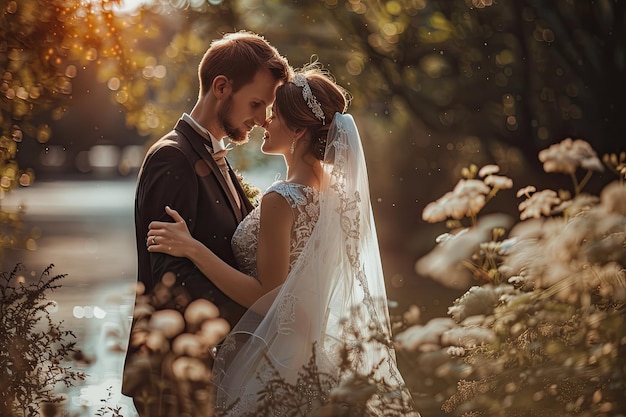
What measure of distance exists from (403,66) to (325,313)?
5.36m

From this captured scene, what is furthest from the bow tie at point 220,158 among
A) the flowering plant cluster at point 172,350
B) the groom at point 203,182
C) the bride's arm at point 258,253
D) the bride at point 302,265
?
the flowering plant cluster at point 172,350

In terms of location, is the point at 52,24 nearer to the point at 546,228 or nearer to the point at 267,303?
the point at 267,303

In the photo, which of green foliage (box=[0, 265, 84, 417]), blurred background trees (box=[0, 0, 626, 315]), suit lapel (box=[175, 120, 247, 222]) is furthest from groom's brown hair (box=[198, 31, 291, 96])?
green foliage (box=[0, 265, 84, 417])

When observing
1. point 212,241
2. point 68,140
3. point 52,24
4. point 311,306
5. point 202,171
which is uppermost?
point 68,140

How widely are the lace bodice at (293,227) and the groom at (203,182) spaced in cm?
6

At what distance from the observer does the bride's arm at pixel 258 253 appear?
119 inches

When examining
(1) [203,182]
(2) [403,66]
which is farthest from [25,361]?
(2) [403,66]

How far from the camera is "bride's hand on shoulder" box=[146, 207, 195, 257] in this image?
2998 mm

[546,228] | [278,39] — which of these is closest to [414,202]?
[278,39]

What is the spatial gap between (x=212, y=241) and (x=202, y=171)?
0.89 feet

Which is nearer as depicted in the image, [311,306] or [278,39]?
[311,306]

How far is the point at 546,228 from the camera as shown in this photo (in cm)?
271

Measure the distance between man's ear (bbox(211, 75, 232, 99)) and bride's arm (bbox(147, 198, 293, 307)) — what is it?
1.70ft

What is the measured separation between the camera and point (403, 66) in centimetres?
814
